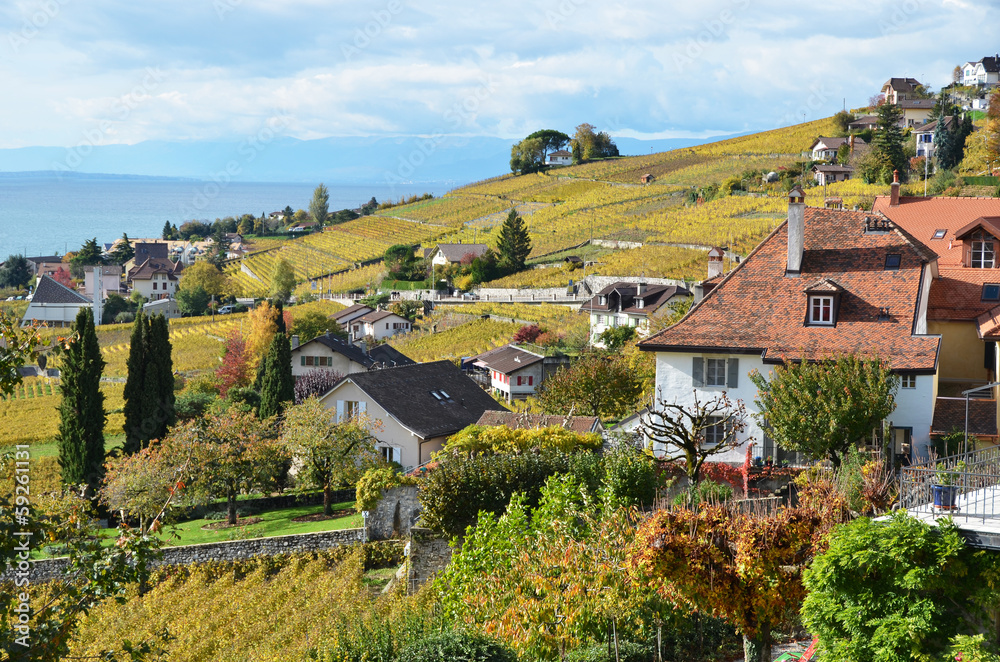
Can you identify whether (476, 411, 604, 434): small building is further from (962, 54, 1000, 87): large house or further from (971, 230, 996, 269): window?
(962, 54, 1000, 87): large house

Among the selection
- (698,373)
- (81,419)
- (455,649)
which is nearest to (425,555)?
(698,373)

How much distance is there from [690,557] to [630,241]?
86.3 meters

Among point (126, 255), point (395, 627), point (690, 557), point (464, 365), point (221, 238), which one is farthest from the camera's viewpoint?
point (221, 238)

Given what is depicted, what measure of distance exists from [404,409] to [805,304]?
1906 cm

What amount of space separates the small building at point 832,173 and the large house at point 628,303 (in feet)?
121

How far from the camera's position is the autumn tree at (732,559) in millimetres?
15070

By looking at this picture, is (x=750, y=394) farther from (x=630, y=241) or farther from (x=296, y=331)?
(x=630, y=241)

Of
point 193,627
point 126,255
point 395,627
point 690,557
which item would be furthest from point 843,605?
point 126,255

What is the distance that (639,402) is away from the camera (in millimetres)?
44188

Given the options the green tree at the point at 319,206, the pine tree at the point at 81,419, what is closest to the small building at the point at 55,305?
the pine tree at the point at 81,419

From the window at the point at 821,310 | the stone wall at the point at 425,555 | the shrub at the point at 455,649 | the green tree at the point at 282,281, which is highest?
the green tree at the point at 282,281

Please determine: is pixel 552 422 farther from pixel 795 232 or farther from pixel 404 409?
pixel 795 232

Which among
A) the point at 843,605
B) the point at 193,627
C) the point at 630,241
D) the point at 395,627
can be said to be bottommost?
the point at 193,627

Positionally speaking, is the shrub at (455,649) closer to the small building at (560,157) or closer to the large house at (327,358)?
the large house at (327,358)
